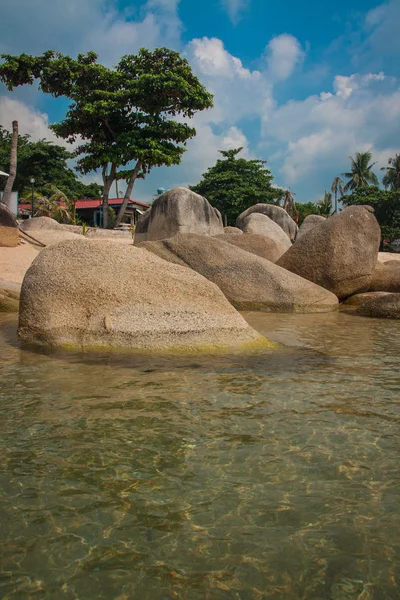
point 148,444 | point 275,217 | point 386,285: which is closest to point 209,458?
point 148,444

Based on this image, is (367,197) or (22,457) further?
(367,197)

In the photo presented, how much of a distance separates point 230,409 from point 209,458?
2.69 feet

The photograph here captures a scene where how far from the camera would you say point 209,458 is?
2.74 metres

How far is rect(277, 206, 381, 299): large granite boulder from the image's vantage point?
436 inches

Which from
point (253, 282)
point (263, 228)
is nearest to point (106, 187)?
point (263, 228)

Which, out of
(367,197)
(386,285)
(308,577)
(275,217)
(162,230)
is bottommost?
(308,577)

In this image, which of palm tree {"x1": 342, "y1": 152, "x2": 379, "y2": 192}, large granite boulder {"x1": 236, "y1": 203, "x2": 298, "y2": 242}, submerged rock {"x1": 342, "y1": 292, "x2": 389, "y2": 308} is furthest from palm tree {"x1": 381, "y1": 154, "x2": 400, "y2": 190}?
submerged rock {"x1": 342, "y1": 292, "x2": 389, "y2": 308}

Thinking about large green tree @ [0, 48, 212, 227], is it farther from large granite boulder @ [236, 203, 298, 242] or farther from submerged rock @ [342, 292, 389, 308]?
submerged rock @ [342, 292, 389, 308]

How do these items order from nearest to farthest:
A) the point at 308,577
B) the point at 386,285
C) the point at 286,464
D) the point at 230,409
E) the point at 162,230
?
the point at 308,577, the point at 286,464, the point at 230,409, the point at 386,285, the point at 162,230

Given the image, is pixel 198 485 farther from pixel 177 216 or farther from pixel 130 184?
pixel 130 184

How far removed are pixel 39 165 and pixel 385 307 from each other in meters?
37.3

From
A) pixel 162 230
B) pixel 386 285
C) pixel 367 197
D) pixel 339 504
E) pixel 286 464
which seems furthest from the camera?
pixel 367 197

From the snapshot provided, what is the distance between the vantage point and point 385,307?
29.4 feet

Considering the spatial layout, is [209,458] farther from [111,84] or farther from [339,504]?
[111,84]
